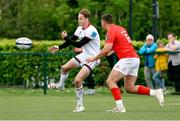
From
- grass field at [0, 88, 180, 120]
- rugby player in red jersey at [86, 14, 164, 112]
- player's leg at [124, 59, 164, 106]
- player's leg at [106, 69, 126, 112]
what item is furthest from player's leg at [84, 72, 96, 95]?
player's leg at [106, 69, 126, 112]

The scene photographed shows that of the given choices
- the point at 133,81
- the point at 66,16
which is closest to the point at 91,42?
the point at 133,81

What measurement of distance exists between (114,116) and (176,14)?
32409 mm

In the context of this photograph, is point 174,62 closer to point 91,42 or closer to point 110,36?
point 91,42

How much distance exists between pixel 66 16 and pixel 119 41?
29.2 meters

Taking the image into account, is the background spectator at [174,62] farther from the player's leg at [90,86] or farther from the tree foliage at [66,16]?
the tree foliage at [66,16]

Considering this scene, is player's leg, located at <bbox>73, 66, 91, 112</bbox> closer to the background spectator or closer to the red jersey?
the red jersey

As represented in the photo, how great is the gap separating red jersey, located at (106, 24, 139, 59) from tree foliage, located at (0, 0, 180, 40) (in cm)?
2721

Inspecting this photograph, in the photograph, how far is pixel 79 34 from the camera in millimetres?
17906

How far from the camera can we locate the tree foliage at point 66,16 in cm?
4456

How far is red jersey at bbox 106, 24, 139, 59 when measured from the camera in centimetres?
1606

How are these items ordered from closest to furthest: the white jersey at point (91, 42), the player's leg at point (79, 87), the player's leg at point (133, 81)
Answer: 1. the player's leg at point (133, 81)
2. the player's leg at point (79, 87)
3. the white jersey at point (91, 42)

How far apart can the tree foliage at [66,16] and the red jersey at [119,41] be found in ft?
89.3

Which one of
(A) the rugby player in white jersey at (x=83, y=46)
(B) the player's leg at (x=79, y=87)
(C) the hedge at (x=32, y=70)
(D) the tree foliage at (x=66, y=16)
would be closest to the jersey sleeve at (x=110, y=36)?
(A) the rugby player in white jersey at (x=83, y=46)

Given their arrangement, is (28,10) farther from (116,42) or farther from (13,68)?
(116,42)
